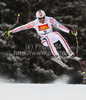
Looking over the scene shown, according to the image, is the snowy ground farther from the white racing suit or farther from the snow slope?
the white racing suit

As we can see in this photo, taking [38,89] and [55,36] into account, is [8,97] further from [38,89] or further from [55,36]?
→ [55,36]

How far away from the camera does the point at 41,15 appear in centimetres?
491

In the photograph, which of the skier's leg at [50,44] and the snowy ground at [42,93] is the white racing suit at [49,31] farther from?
the snowy ground at [42,93]

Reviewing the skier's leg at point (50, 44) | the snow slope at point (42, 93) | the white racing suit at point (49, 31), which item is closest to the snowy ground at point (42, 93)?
the snow slope at point (42, 93)

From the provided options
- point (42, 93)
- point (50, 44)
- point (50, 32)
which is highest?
point (50, 32)

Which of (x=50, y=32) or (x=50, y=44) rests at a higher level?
(x=50, y=32)

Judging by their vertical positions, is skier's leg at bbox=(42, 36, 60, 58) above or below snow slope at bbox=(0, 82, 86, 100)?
above

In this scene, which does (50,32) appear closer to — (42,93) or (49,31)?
(49,31)

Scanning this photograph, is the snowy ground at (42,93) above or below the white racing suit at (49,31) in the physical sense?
below

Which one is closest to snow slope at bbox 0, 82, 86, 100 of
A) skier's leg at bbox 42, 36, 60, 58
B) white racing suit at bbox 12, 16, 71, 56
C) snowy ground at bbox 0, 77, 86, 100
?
snowy ground at bbox 0, 77, 86, 100

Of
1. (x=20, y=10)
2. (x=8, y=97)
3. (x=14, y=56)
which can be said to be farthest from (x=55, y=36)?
(x=20, y=10)

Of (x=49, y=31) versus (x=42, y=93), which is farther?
(x=49, y=31)

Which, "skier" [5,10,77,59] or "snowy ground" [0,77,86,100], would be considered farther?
"skier" [5,10,77,59]

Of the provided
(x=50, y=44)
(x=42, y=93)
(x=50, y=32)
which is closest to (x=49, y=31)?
(x=50, y=32)
